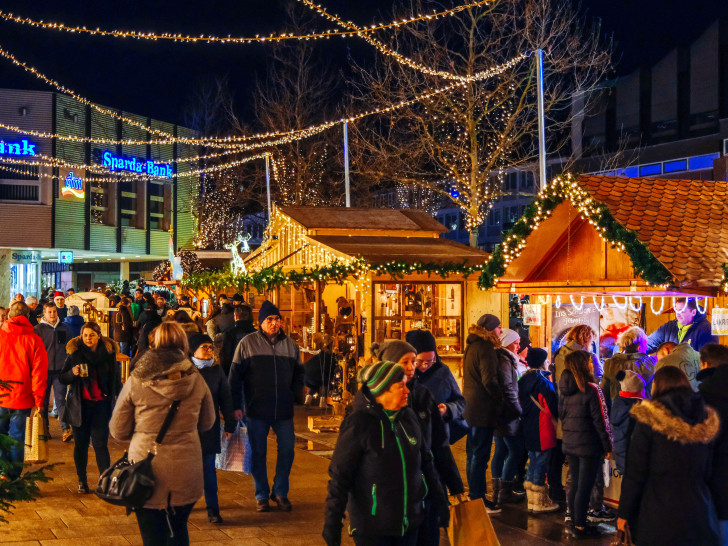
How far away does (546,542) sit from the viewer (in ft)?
23.5

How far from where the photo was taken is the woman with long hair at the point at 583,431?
7.27m

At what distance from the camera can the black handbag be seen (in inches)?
199

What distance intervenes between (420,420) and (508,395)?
10.9ft

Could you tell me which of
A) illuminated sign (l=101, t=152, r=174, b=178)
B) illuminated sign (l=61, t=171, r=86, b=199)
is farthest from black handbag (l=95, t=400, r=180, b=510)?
illuminated sign (l=101, t=152, r=174, b=178)

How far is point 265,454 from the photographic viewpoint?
26.5 feet

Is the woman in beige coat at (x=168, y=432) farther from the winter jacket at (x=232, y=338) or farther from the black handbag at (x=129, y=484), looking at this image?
the winter jacket at (x=232, y=338)

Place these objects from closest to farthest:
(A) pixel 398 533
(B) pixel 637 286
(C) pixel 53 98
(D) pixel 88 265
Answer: (A) pixel 398 533, (B) pixel 637 286, (C) pixel 53 98, (D) pixel 88 265

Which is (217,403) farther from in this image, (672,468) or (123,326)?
(123,326)

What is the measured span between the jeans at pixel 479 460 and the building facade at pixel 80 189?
81.4 ft

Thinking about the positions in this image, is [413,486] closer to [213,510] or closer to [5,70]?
[213,510]

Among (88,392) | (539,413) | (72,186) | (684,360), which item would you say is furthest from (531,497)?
(72,186)

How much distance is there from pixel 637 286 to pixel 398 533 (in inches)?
243

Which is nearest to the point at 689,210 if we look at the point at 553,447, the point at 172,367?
the point at 553,447

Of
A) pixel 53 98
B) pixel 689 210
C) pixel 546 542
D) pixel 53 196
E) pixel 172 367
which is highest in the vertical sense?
pixel 53 98
